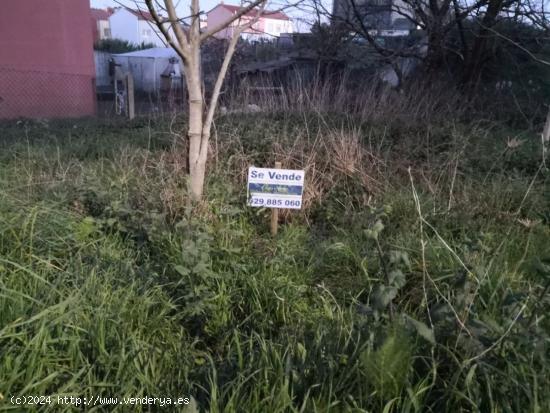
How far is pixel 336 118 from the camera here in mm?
5934

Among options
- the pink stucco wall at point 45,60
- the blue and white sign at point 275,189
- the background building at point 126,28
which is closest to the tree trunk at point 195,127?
the blue and white sign at point 275,189

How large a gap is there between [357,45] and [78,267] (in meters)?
9.96

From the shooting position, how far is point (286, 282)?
108 inches

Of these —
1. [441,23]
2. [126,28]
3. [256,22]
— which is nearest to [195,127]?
[256,22]

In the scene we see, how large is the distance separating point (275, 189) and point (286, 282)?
1036 millimetres

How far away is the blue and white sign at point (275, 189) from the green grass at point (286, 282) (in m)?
0.26

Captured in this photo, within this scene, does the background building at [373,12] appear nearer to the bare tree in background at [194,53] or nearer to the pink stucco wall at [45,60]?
the bare tree in background at [194,53]

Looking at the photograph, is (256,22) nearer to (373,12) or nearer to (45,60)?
(373,12)

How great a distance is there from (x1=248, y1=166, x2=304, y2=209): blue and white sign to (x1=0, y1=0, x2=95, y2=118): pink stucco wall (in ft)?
33.9

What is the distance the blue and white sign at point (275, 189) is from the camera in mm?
3561

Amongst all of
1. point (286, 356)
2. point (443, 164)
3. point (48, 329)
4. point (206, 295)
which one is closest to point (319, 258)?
point (206, 295)

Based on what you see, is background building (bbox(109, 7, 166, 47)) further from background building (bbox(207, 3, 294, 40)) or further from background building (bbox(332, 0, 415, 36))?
background building (bbox(332, 0, 415, 36))

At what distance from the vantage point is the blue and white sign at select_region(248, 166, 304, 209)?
11.7 feet

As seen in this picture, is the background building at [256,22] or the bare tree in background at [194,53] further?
the background building at [256,22]
